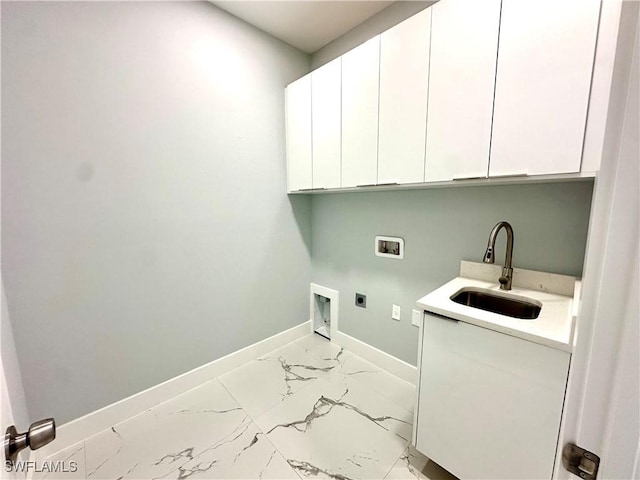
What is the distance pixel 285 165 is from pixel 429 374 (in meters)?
1.78

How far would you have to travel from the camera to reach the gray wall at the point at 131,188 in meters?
1.21

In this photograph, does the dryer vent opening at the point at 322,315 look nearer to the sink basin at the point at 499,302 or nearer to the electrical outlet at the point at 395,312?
the electrical outlet at the point at 395,312

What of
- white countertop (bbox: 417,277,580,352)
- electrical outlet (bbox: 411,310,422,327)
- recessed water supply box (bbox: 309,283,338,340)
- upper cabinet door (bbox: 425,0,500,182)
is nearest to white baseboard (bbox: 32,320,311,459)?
recessed water supply box (bbox: 309,283,338,340)

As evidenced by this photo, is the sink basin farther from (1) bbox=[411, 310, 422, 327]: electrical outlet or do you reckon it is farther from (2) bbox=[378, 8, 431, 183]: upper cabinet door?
(2) bbox=[378, 8, 431, 183]: upper cabinet door

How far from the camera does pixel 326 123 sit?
1.79 m

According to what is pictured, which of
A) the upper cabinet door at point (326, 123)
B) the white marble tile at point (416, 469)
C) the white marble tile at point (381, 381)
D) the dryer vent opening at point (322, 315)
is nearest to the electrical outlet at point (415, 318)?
the white marble tile at point (381, 381)

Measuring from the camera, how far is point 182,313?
1742mm

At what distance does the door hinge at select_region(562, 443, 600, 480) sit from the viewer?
370mm

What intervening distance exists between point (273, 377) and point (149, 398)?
31.0 inches

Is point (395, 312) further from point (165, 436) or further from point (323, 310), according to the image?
point (165, 436)

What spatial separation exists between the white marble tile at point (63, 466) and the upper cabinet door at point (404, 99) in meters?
2.16

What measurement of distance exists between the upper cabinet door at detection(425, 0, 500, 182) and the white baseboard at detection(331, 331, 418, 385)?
134 cm

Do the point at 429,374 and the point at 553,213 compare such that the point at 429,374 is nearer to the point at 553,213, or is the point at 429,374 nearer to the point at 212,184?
the point at 553,213

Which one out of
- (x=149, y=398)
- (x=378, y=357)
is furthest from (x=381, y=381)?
(x=149, y=398)
